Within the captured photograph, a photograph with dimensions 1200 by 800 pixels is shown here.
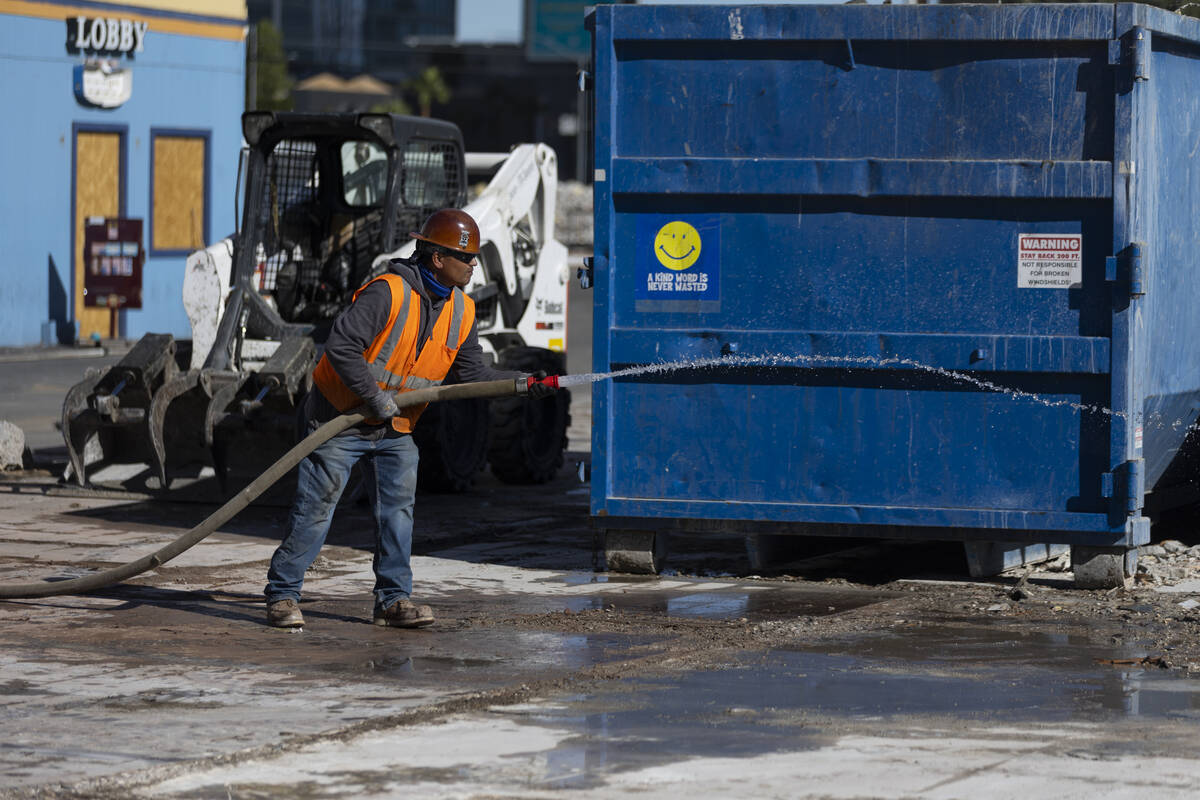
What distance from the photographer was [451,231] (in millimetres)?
8047

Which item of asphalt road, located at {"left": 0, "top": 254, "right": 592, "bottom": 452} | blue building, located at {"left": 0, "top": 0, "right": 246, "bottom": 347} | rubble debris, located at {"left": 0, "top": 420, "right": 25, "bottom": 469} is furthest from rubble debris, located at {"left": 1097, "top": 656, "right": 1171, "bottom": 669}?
blue building, located at {"left": 0, "top": 0, "right": 246, "bottom": 347}

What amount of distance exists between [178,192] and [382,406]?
61.3 feet

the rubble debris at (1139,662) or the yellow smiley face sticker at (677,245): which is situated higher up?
the yellow smiley face sticker at (677,245)

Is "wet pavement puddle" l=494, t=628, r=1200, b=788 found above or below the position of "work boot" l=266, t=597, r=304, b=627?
below

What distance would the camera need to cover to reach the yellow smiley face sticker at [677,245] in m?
9.12

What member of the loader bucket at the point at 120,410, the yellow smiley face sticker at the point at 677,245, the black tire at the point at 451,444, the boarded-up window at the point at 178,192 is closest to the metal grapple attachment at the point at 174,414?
the loader bucket at the point at 120,410

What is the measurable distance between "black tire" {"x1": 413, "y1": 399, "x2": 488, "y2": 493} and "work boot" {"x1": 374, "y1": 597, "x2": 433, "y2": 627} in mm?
3987

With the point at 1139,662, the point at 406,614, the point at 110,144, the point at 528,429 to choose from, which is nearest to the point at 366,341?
the point at 406,614

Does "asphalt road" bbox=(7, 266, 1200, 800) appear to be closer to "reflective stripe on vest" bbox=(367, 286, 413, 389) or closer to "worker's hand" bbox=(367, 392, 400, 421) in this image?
"worker's hand" bbox=(367, 392, 400, 421)

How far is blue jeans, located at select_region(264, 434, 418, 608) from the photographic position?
26.2 ft

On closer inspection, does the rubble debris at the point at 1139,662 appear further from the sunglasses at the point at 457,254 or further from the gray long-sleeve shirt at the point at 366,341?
the sunglasses at the point at 457,254

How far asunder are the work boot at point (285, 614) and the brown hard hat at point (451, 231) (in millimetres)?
1588

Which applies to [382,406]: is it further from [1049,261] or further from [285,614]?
[1049,261]

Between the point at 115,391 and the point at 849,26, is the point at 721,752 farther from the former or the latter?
the point at 115,391
